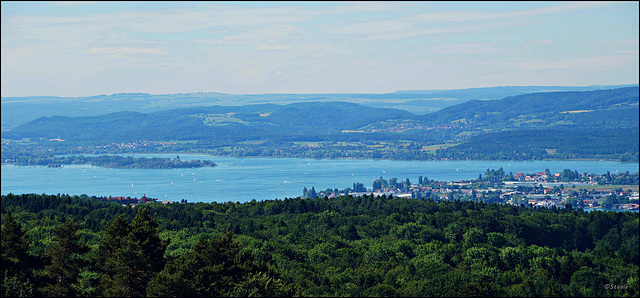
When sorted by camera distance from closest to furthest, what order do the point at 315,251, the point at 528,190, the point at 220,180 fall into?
the point at 315,251
the point at 528,190
the point at 220,180

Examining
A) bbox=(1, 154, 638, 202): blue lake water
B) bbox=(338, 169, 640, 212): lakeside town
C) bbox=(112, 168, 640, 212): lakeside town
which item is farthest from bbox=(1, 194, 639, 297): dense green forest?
bbox=(1, 154, 638, 202): blue lake water

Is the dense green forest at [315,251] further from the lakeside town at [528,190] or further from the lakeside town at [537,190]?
the lakeside town at [528,190]

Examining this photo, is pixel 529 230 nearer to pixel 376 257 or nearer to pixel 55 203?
pixel 376 257

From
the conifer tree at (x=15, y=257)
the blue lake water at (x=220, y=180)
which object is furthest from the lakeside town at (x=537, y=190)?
the conifer tree at (x=15, y=257)

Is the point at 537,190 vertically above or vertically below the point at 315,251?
below

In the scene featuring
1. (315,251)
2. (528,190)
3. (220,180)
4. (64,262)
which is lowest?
(528,190)

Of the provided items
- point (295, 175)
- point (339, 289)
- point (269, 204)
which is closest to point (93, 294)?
point (339, 289)

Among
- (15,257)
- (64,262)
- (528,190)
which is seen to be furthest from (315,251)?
(528,190)

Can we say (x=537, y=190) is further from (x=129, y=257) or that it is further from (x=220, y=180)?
(x=129, y=257)

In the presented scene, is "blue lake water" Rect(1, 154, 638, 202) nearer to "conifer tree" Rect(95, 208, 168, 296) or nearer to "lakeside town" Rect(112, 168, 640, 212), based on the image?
"lakeside town" Rect(112, 168, 640, 212)
